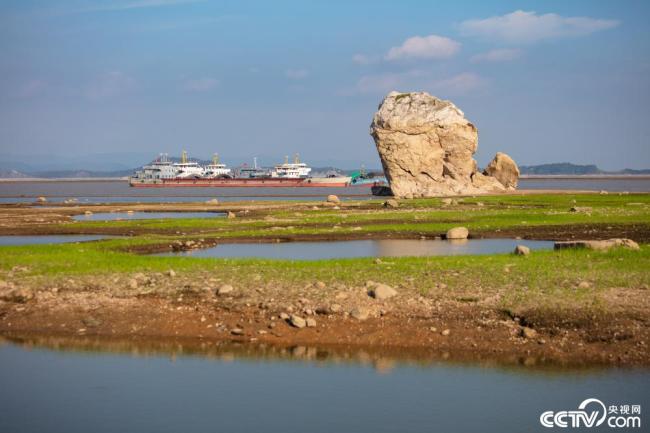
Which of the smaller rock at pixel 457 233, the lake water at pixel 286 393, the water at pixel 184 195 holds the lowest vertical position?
the lake water at pixel 286 393

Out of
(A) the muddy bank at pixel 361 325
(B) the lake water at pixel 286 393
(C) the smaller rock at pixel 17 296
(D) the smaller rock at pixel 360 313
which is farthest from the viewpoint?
(C) the smaller rock at pixel 17 296

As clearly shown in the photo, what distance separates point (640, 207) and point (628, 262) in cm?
3325

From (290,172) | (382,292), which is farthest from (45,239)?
(290,172)

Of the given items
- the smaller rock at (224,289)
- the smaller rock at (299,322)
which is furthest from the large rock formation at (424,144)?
the smaller rock at (299,322)

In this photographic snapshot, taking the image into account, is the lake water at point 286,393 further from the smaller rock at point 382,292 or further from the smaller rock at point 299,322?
the smaller rock at point 382,292

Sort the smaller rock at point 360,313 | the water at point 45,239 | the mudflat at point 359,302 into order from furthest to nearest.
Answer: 1. the water at point 45,239
2. the smaller rock at point 360,313
3. the mudflat at point 359,302

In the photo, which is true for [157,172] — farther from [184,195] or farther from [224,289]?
[224,289]

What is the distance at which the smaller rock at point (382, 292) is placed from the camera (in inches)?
776

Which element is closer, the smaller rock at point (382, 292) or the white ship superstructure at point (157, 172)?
the smaller rock at point (382, 292)

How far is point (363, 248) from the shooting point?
34906 millimetres

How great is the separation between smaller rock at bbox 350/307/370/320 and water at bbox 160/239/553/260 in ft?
38.1

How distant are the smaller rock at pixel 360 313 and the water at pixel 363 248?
38.1 ft

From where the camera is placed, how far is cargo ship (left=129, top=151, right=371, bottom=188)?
526 ft

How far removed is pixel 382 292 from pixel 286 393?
5.22 metres
